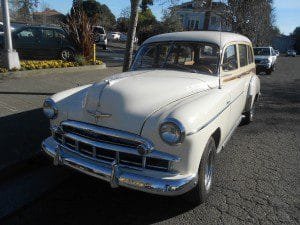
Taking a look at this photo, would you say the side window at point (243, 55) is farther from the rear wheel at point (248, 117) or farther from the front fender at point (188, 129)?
the front fender at point (188, 129)

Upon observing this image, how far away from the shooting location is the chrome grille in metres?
3.44

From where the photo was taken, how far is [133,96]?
3.82 m

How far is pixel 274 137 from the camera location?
21.9 ft

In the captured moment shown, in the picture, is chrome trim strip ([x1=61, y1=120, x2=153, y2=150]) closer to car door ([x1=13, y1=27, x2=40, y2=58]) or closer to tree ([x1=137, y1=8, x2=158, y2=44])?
car door ([x1=13, y1=27, x2=40, y2=58])

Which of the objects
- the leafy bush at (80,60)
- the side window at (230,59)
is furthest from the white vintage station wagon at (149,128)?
the leafy bush at (80,60)

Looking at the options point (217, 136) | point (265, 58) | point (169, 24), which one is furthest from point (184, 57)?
point (169, 24)

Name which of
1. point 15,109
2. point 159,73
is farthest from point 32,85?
point 159,73

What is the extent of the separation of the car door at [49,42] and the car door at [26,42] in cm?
24

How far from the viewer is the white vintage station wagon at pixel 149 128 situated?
3406 millimetres

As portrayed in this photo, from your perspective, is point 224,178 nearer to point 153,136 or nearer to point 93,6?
point 153,136

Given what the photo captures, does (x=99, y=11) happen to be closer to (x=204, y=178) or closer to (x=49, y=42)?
(x=49, y=42)

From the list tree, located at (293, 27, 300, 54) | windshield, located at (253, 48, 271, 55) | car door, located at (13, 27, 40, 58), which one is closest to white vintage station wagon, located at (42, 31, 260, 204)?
car door, located at (13, 27, 40, 58)

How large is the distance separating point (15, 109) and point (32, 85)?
2.68 metres

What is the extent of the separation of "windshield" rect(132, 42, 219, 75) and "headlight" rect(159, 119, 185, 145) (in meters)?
1.77
